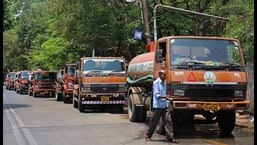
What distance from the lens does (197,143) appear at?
37.4 feet

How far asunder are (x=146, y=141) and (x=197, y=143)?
124 cm

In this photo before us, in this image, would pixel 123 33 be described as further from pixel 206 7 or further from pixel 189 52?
pixel 189 52

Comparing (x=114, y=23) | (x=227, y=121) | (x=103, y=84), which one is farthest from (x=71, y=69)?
(x=227, y=121)

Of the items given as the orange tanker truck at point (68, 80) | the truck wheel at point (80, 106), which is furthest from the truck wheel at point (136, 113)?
the orange tanker truck at point (68, 80)

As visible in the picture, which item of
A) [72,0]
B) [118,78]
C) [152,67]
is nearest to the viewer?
[152,67]

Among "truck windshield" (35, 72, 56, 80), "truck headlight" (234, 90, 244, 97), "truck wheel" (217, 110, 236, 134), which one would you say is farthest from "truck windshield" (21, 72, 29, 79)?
"truck headlight" (234, 90, 244, 97)

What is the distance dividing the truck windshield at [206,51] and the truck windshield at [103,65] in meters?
8.64

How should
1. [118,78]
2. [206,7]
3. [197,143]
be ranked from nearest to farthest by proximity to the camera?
[197,143]
[118,78]
[206,7]

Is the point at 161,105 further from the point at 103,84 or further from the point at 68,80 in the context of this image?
the point at 68,80

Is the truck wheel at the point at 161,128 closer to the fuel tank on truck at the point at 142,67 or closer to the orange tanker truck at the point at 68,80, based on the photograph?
the fuel tank on truck at the point at 142,67

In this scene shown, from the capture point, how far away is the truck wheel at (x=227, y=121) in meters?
13.0

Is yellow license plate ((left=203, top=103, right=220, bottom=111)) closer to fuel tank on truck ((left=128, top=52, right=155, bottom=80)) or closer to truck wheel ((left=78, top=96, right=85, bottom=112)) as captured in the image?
fuel tank on truck ((left=128, top=52, right=155, bottom=80))

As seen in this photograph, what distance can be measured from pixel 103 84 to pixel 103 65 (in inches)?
35.2

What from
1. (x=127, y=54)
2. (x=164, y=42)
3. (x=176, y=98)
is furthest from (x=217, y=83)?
(x=127, y=54)
